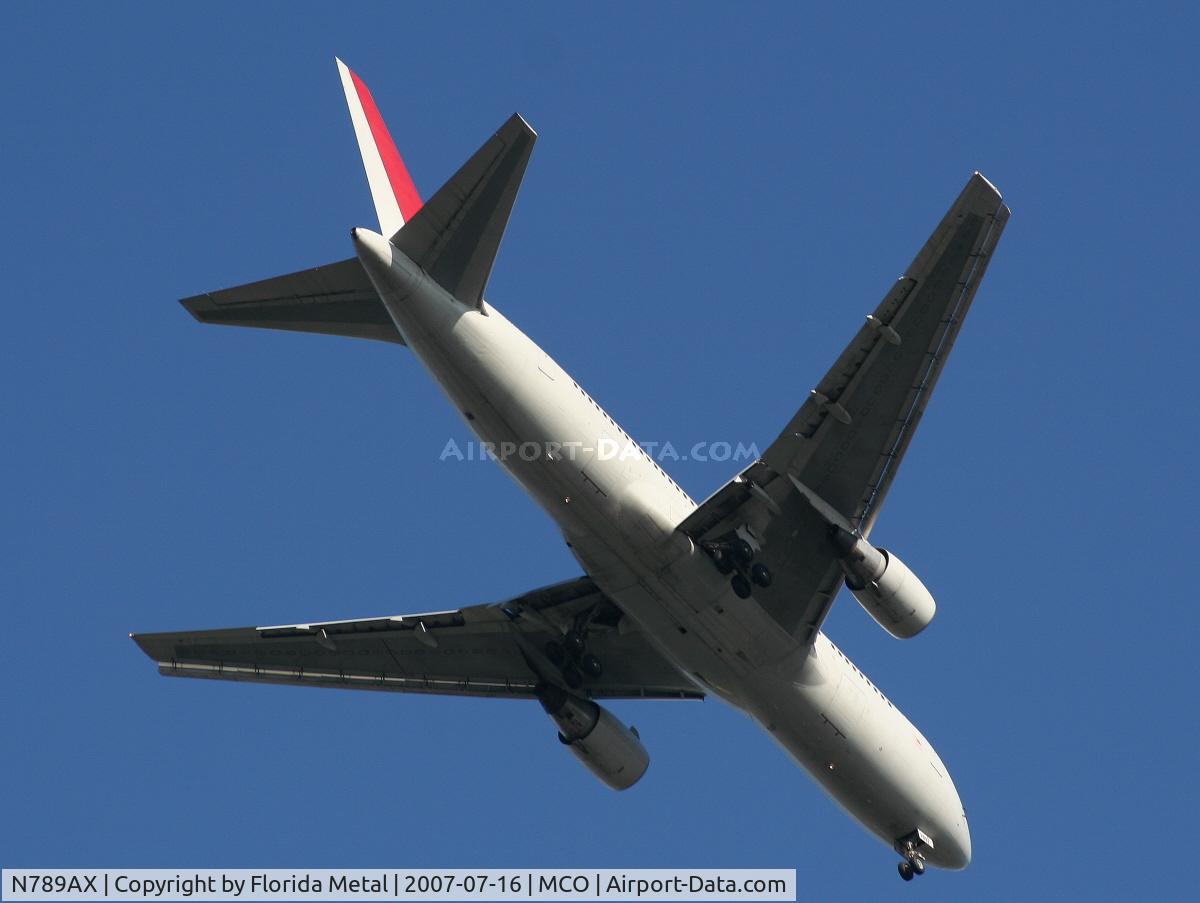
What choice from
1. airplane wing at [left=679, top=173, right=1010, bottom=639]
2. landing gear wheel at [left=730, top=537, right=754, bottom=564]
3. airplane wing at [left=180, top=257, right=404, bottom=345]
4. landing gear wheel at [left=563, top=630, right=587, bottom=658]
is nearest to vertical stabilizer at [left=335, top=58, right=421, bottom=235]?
airplane wing at [left=180, top=257, right=404, bottom=345]

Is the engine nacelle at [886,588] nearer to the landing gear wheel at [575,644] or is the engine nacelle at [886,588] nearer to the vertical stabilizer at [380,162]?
the landing gear wheel at [575,644]

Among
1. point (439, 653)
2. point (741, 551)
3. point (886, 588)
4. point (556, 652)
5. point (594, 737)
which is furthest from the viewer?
point (439, 653)

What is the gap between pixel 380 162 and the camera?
29.8 metres

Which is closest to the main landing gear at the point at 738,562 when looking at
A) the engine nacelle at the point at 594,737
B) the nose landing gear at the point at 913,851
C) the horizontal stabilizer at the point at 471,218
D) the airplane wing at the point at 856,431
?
the airplane wing at the point at 856,431

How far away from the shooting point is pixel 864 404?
92.1ft

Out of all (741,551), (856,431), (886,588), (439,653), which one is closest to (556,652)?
(439,653)

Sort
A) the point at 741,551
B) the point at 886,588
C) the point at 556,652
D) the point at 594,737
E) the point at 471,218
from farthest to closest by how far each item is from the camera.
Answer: the point at 594,737
the point at 556,652
the point at 886,588
the point at 741,551
the point at 471,218

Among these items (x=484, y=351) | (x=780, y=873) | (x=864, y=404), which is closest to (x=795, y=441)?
(x=864, y=404)

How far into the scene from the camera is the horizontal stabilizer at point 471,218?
83.9 ft

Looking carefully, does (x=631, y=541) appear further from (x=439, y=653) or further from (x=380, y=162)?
(x=439, y=653)

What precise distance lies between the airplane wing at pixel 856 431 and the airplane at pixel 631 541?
3 centimetres

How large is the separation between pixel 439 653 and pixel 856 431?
35.3 feet

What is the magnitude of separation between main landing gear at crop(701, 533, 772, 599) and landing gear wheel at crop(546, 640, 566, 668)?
178 inches

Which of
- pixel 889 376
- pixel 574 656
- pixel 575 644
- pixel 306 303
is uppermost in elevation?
pixel 306 303
